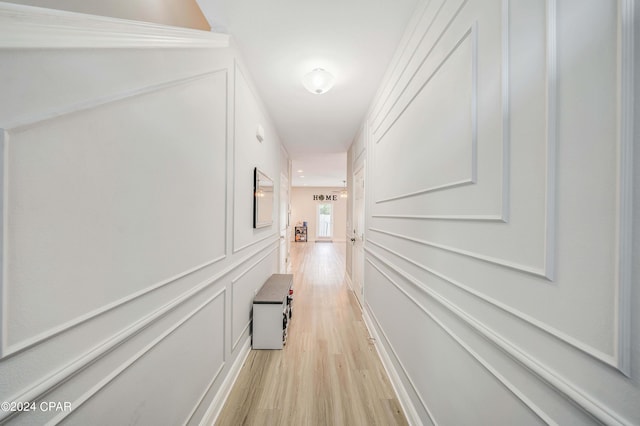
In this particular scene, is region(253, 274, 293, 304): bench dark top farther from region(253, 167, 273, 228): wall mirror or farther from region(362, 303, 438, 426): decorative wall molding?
region(362, 303, 438, 426): decorative wall molding

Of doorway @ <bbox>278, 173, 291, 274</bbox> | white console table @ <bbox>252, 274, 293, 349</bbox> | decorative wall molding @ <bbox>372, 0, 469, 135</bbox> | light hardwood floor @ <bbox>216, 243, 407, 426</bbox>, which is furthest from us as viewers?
doorway @ <bbox>278, 173, 291, 274</bbox>

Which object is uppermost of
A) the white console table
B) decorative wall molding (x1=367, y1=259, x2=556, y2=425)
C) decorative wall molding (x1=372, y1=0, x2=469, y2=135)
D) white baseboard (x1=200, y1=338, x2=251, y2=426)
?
decorative wall molding (x1=372, y1=0, x2=469, y2=135)

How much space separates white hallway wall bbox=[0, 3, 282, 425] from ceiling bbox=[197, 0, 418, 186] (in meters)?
0.31

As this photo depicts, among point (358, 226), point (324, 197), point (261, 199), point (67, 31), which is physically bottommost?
point (358, 226)

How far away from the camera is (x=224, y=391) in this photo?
1725mm

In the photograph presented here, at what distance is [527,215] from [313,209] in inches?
431

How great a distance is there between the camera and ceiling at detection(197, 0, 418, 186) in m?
1.53

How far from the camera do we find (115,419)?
32.9 inches

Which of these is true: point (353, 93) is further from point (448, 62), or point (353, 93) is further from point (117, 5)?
point (117, 5)

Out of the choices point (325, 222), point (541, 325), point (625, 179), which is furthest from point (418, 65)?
point (325, 222)

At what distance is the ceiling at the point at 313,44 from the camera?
153cm

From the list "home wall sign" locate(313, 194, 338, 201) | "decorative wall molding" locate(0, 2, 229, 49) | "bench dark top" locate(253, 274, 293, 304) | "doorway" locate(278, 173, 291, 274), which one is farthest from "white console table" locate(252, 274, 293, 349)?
"home wall sign" locate(313, 194, 338, 201)

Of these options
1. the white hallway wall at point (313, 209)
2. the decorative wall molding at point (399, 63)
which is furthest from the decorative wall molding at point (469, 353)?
the white hallway wall at point (313, 209)

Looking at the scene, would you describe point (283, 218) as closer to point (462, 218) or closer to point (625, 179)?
point (462, 218)
